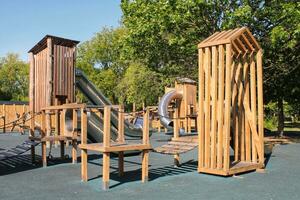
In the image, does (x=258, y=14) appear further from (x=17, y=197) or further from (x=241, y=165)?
(x=17, y=197)

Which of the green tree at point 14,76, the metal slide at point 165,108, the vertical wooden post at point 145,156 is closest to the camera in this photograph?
the vertical wooden post at point 145,156

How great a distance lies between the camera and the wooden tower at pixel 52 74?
43.1ft

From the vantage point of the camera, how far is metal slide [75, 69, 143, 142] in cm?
1223

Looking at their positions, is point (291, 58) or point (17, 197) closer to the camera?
point (17, 197)

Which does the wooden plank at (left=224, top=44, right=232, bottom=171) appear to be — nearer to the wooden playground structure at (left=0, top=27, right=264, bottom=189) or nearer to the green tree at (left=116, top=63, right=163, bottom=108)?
the wooden playground structure at (left=0, top=27, right=264, bottom=189)

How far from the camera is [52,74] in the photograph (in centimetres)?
1318

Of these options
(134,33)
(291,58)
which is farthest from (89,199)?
(291,58)

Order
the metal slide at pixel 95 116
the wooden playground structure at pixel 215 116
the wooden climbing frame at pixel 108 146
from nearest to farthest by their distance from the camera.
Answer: the wooden climbing frame at pixel 108 146, the wooden playground structure at pixel 215 116, the metal slide at pixel 95 116

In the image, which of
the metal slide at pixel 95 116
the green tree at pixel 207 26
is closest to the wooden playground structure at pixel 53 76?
the metal slide at pixel 95 116

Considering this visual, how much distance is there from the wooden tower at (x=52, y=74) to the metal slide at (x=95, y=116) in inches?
51.0

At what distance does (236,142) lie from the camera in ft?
33.3

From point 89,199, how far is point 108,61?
5404cm

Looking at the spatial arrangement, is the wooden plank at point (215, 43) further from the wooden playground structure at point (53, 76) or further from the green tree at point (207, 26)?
the wooden playground structure at point (53, 76)

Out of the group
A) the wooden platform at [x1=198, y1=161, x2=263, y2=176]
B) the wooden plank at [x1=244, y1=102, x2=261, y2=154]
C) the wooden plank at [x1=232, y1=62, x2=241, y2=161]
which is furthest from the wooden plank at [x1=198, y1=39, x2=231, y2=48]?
the wooden platform at [x1=198, y1=161, x2=263, y2=176]
